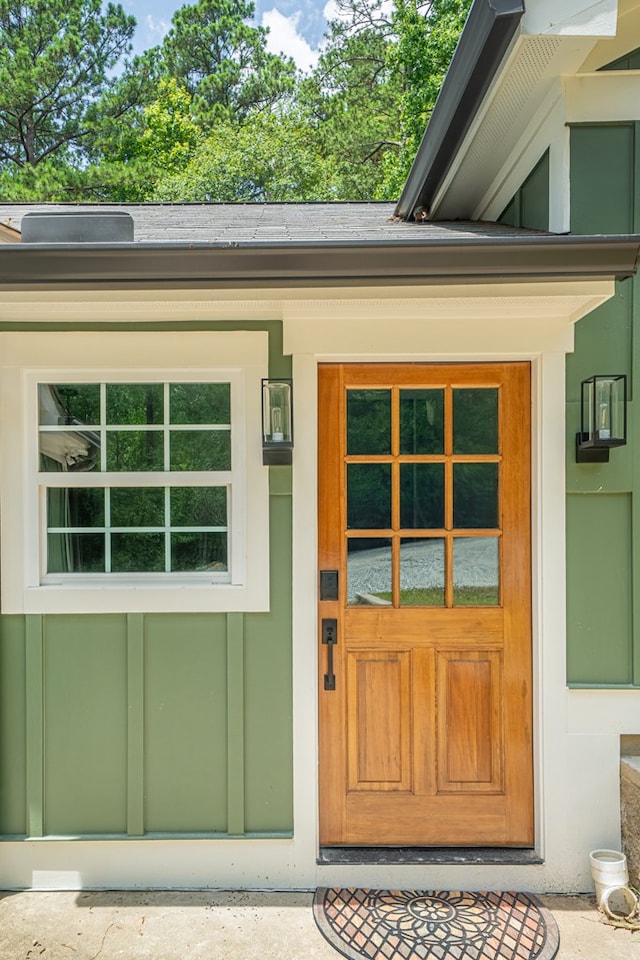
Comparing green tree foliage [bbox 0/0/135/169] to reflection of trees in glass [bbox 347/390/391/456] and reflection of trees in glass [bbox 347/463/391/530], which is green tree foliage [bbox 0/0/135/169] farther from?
reflection of trees in glass [bbox 347/463/391/530]

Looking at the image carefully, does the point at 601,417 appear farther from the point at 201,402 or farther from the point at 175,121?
the point at 175,121

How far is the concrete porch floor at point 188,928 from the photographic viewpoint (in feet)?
7.80

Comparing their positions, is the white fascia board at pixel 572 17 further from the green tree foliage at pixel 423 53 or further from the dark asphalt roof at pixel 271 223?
the green tree foliage at pixel 423 53

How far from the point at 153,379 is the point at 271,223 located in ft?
3.85

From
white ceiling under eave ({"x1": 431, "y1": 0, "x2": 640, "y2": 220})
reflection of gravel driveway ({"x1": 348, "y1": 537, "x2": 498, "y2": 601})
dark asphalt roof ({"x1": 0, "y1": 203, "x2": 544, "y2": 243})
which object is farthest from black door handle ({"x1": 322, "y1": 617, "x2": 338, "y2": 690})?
white ceiling under eave ({"x1": 431, "y1": 0, "x2": 640, "y2": 220})

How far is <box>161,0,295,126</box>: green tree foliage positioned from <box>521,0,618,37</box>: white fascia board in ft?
54.8

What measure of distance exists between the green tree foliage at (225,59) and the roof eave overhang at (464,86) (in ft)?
52.5

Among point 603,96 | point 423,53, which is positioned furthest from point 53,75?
point 603,96

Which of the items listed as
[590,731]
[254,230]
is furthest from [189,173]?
[590,731]

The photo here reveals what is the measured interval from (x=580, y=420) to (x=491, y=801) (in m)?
1.78

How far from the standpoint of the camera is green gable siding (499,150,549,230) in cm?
282

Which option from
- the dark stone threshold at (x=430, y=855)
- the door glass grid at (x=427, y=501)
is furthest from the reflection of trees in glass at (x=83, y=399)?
the dark stone threshold at (x=430, y=855)

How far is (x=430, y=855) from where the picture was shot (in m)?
2.78

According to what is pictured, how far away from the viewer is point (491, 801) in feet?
9.29
